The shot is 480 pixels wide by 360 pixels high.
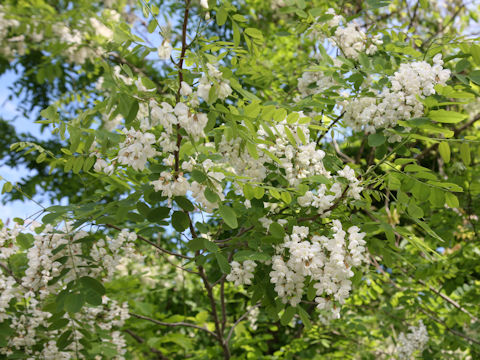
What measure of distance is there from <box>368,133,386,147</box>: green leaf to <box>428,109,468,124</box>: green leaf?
0.85 ft

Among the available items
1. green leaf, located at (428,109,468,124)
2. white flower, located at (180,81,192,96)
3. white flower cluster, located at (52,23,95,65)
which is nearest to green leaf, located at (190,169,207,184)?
white flower, located at (180,81,192,96)

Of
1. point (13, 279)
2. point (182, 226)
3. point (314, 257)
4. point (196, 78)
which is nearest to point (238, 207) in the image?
point (182, 226)

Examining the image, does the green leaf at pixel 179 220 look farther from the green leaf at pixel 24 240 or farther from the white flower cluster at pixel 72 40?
the white flower cluster at pixel 72 40

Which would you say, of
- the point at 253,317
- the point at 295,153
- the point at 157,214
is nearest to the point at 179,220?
the point at 157,214

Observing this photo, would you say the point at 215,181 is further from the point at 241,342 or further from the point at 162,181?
the point at 241,342

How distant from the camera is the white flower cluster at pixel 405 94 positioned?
179 cm

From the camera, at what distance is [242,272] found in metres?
1.89

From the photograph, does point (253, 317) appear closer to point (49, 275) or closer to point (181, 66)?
point (49, 275)

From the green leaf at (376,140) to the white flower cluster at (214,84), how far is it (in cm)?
70

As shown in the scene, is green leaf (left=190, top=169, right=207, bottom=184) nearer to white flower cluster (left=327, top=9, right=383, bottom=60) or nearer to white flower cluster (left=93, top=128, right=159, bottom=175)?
white flower cluster (left=93, top=128, right=159, bottom=175)

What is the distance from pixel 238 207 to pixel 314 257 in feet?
1.67

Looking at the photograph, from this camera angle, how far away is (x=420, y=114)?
178 cm

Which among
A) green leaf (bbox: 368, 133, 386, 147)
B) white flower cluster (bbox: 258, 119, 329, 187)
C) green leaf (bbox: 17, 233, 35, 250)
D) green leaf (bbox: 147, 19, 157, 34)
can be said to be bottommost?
green leaf (bbox: 368, 133, 386, 147)

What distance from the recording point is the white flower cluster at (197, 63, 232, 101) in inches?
57.2
